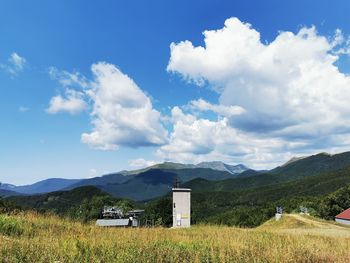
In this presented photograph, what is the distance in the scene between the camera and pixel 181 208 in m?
52.2

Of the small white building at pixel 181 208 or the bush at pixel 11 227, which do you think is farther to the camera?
the small white building at pixel 181 208

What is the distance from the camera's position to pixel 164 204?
103 metres

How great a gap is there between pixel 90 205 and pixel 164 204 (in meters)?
57.1

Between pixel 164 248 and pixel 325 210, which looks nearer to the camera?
pixel 164 248

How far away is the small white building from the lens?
169 ft

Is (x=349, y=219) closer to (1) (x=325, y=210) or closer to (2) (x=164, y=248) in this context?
(1) (x=325, y=210)

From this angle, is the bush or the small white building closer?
the bush

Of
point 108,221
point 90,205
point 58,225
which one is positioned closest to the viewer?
point 58,225

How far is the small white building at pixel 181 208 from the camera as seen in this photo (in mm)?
51562

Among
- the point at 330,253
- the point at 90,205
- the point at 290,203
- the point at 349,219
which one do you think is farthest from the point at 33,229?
the point at 90,205

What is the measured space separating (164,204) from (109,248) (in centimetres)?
9506

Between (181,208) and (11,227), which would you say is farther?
(181,208)

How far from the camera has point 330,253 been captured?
10.6m

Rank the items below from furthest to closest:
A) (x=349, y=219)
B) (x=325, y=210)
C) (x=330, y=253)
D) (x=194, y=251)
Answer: (x=325, y=210) < (x=349, y=219) < (x=330, y=253) < (x=194, y=251)
